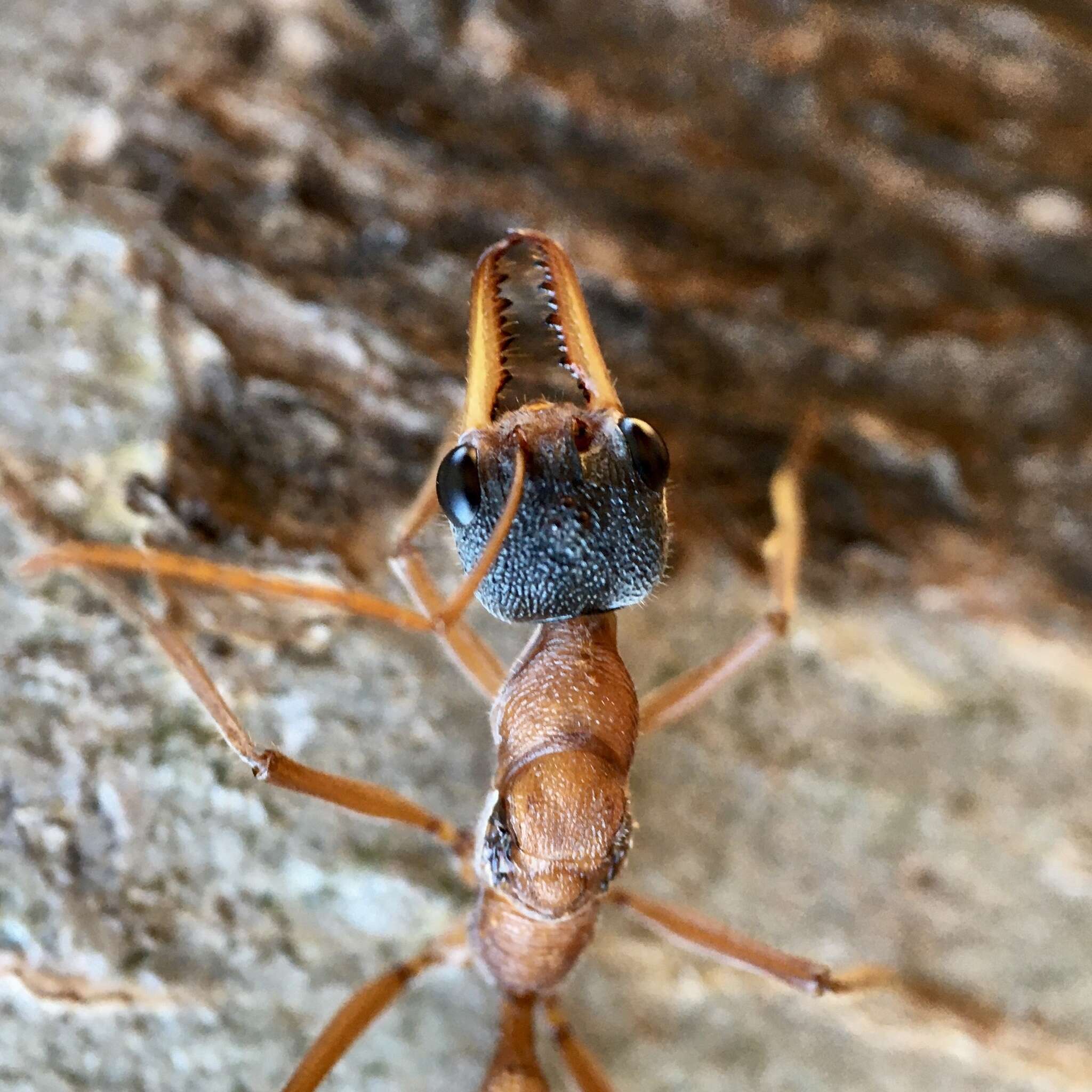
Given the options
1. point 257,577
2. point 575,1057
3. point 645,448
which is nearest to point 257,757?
point 257,577

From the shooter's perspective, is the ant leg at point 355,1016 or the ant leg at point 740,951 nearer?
the ant leg at point 355,1016

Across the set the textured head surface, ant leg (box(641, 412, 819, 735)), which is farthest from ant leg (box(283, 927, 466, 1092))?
the textured head surface

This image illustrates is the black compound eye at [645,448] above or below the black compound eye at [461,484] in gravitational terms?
above

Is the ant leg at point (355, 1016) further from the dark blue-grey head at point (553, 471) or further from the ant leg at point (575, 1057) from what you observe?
the dark blue-grey head at point (553, 471)

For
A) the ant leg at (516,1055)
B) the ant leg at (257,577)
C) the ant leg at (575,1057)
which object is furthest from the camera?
the ant leg at (575,1057)

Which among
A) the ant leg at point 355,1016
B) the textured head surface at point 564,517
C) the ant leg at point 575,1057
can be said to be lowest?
the ant leg at point 575,1057

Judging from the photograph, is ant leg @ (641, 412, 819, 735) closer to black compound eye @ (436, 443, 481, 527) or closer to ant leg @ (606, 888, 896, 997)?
ant leg @ (606, 888, 896, 997)

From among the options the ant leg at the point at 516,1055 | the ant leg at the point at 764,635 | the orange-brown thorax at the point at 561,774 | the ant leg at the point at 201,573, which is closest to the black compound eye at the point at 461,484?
the ant leg at the point at 201,573
